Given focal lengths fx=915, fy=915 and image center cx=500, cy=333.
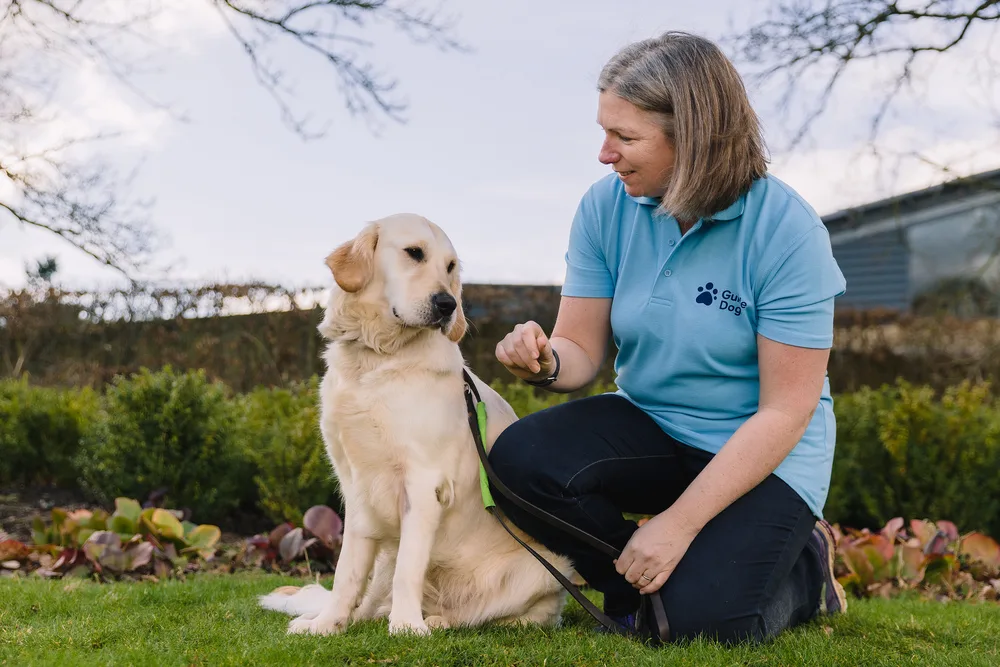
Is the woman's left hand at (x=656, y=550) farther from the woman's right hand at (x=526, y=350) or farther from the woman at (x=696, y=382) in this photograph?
the woman's right hand at (x=526, y=350)

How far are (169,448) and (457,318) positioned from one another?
9.69ft

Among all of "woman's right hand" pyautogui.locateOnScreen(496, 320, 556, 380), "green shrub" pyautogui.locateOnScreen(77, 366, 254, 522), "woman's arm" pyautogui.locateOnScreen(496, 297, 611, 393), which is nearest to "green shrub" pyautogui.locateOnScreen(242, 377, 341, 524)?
"green shrub" pyautogui.locateOnScreen(77, 366, 254, 522)

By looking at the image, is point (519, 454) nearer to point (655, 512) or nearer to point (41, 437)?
point (655, 512)

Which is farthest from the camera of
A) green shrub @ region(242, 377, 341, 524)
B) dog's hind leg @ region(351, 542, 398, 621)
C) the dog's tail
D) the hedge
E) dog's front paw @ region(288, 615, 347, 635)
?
the hedge

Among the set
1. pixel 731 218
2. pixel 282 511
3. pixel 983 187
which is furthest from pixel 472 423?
pixel 983 187

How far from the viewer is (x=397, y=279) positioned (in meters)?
2.95

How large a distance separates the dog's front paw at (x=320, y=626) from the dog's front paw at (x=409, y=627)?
7.7 inches

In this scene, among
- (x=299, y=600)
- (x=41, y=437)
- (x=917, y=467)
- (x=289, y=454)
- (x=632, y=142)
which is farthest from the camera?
(x=41, y=437)

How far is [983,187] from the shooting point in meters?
7.56

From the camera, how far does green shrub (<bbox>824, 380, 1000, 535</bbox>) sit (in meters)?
5.50

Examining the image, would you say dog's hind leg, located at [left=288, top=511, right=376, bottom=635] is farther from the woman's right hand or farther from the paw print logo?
the paw print logo

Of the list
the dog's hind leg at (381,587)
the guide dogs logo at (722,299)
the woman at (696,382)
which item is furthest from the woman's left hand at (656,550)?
the dog's hind leg at (381,587)

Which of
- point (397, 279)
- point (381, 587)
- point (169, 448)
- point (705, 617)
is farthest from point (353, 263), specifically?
point (169, 448)

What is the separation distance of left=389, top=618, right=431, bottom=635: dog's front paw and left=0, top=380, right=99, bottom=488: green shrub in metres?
4.23
